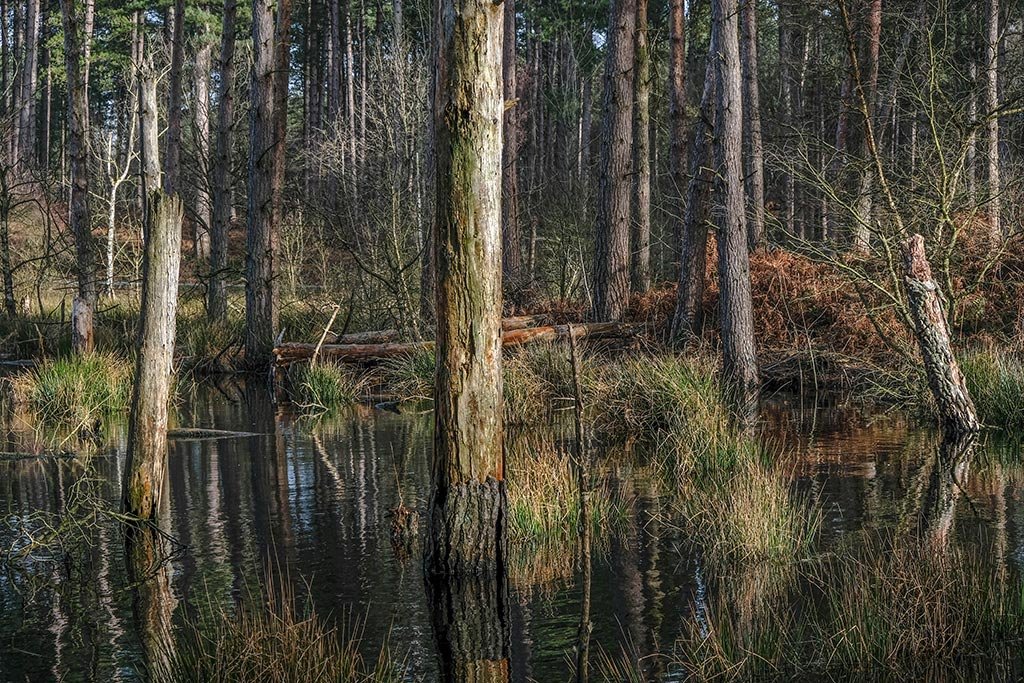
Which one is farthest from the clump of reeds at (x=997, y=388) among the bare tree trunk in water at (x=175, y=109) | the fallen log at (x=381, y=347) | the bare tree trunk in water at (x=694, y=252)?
the bare tree trunk in water at (x=175, y=109)

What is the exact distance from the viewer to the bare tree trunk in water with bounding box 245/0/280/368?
18.3 m

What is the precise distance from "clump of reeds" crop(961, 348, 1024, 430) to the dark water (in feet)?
2.12

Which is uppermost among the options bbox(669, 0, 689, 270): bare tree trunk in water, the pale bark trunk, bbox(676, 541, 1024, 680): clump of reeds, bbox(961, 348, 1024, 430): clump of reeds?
the pale bark trunk

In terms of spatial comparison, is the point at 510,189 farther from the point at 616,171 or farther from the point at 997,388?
the point at 997,388

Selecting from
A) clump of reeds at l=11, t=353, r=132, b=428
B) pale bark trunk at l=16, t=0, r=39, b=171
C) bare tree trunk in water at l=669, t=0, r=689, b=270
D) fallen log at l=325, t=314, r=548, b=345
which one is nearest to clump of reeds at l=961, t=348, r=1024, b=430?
bare tree trunk in water at l=669, t=0, r=689, b=270

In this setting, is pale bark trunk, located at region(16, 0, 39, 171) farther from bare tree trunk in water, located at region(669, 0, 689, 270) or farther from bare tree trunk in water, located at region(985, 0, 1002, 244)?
bare tree trunk in water, located at region(985, 0, 1002, 244)

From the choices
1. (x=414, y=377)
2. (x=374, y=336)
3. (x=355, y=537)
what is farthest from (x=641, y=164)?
(x=355, y=537)

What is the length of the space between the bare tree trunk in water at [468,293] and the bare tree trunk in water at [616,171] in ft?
39.2

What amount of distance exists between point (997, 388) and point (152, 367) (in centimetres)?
862

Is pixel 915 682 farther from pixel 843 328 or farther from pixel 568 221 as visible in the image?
pixel 568 221

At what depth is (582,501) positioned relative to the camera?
25.2 feet

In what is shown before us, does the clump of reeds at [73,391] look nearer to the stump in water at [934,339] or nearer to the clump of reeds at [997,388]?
the stump in water at [934,339]

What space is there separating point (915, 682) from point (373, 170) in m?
15.3

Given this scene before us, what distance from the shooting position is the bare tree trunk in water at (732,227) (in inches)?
556
